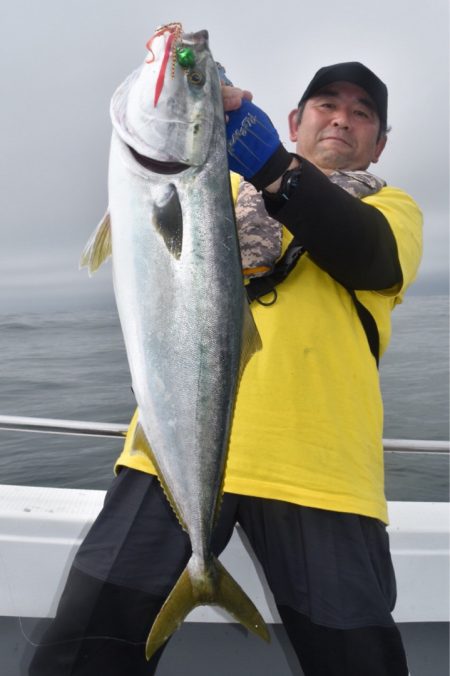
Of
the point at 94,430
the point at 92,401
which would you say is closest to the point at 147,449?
the point at 94,430

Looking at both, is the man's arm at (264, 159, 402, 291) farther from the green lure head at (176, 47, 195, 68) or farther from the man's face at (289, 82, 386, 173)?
the man's face at (289, 82, 386, 173)

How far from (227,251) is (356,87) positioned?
1.40 m

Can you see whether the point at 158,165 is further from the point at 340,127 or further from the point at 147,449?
the point at 340,127

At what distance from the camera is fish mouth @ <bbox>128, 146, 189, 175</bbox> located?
5.04 feet

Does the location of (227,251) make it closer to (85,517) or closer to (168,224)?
(168,224)

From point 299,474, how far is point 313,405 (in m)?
0.24

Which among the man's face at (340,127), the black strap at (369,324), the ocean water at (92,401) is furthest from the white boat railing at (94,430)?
the ocean water at (92,401)

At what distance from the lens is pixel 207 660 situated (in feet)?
8.98

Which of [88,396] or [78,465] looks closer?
[78,465]

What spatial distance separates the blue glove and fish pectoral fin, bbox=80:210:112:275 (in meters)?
0.45

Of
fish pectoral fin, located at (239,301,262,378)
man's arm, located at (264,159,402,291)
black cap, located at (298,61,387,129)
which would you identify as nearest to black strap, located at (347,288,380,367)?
man's arm, located at (264,159,402,291)

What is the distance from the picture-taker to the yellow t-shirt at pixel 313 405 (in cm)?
180

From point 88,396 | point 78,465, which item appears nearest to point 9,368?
point 88,396

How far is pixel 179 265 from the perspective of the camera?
151 centimetres
